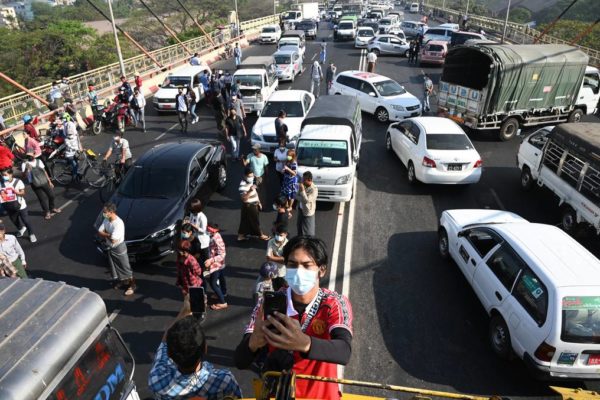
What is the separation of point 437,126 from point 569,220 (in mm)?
4052

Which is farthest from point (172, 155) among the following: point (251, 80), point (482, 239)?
point (251, 80)

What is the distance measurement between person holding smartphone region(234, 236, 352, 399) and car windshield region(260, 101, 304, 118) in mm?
11444

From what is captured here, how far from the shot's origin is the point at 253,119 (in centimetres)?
1733

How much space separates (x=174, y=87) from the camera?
18797 millimetres

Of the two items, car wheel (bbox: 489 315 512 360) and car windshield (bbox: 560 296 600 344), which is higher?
car windshield (bbox: 560 296 600 344)

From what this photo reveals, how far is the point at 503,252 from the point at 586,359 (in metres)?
1.71

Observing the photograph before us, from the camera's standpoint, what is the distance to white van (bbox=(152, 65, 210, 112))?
1803cm

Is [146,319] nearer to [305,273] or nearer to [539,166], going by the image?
[305,273]

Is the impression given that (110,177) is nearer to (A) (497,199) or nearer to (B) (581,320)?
(A) (497,199)

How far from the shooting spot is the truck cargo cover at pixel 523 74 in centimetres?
1353

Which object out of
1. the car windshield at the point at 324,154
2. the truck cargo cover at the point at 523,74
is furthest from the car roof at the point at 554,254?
the truck cargo cover at the point at 523,74

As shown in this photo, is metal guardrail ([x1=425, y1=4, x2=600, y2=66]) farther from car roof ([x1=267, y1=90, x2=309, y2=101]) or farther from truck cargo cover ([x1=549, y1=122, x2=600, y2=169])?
car roof ([x1=267, y1=90, x2=309, y2=101])

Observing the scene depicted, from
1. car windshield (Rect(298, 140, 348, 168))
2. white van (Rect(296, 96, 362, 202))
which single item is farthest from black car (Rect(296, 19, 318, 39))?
car windshield (Rect(298, 140, 348, 168))

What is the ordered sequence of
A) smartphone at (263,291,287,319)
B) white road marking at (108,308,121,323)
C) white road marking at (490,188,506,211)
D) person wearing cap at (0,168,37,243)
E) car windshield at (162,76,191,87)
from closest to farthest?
smartphone at (263,291,287,319), white road marking at (108,308,121,323), person wearing cap at (0,168,37,243), white road marking at (490,188,506,211), car windshield at (162,76,191,87)
